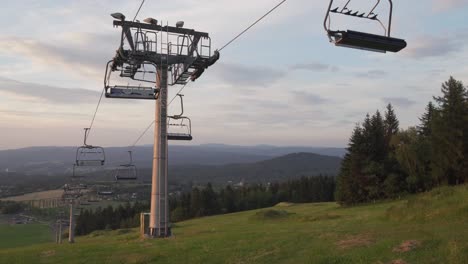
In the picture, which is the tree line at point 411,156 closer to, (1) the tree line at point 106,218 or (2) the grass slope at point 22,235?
(2) the grass slope at point 22,235

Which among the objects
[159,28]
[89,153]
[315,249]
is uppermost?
[159,28]

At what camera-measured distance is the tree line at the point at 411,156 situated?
59594 millimetres

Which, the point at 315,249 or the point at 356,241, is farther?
the point at 356,241

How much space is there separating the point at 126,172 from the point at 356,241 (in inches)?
712

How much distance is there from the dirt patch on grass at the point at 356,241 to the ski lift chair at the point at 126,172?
593 inches

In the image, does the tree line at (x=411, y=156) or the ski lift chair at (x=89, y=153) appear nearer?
the ski lift chair at (x=89, y=153)

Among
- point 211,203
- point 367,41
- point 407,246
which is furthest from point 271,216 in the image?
point 211,203

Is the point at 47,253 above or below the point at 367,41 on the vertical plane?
below

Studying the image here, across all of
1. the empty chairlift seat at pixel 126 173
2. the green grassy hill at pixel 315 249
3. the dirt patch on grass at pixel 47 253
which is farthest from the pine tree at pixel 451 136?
the dirt patch on grass at pixel 47 253

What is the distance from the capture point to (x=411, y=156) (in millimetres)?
63656

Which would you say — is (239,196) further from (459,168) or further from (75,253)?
(75,253)

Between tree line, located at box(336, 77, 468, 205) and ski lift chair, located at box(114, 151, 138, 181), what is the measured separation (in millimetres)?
42543

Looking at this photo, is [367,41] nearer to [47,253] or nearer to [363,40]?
[363,40]

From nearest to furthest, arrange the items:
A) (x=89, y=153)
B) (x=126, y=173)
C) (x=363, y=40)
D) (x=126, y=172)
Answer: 1. (x=363, y=40)
2. (x=126, y=173)
3. (x=126, y=172)
4. (x=89, y=153)
